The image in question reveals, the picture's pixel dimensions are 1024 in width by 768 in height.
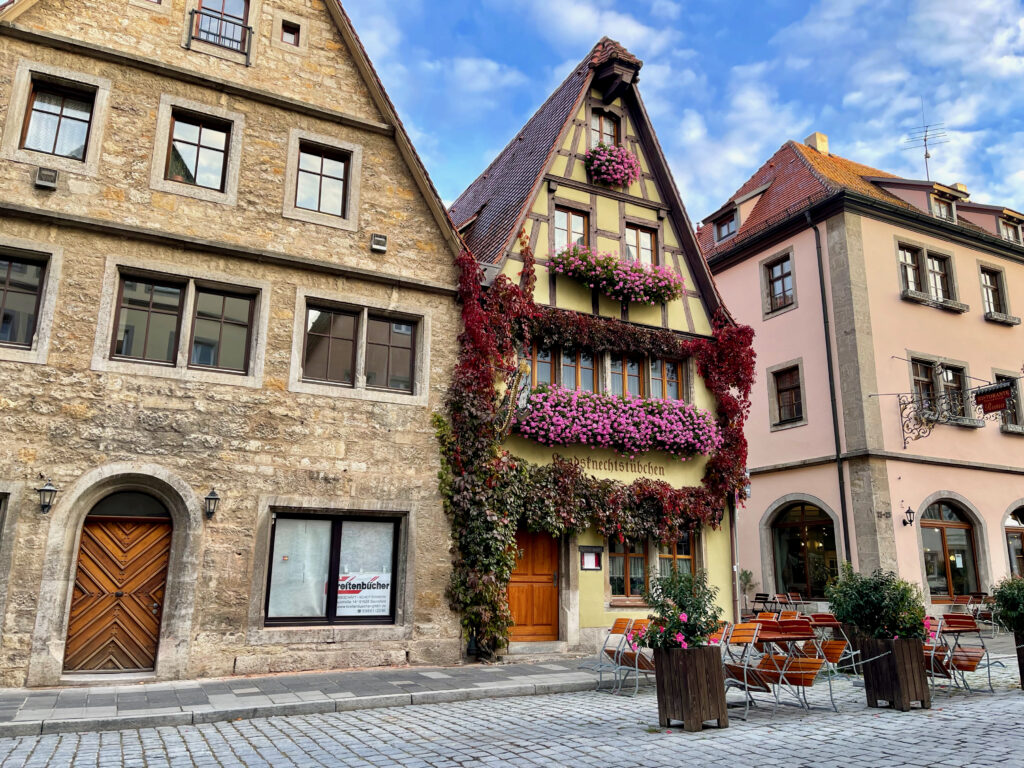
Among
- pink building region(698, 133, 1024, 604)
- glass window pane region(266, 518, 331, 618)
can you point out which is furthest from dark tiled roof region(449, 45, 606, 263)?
pink building region(698, 133, 1024, 604)

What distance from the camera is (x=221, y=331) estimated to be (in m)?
11.3

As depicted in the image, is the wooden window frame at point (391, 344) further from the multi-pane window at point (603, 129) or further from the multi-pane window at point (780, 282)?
the multi-pane window at point (780, 282)

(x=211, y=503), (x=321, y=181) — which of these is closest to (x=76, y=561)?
(x=211, y=503)

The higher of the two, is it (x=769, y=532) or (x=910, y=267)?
→ (x=910, y=267)

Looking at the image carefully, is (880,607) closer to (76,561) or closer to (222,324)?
(222,324)

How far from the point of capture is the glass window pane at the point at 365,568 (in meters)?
11.3

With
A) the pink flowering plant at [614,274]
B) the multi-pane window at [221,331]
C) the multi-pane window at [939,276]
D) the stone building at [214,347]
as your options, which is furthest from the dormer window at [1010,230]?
the multi-pane window at [221,331]

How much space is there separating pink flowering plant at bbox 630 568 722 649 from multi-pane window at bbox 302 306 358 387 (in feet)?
20.6

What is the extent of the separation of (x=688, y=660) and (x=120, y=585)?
731 centimetres

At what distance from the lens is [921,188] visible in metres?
21.5

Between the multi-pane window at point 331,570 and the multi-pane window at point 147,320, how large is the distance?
9.42 ft

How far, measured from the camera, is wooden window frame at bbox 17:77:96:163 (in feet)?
34.7

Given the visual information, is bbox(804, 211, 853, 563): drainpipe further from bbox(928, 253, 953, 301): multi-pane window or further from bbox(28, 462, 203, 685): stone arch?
bbox(28, 462, 203, 685): stone arch

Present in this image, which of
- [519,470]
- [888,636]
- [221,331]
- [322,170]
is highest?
[322,170]
